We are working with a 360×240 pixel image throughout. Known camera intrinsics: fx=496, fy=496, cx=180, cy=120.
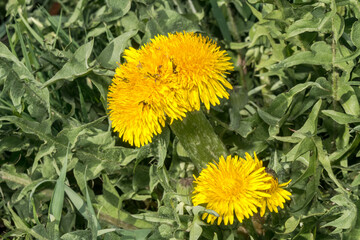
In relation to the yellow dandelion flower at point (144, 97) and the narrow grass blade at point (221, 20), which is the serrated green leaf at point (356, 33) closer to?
the yellow dandelion flower at point (144, 97)

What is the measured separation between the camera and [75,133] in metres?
1.94

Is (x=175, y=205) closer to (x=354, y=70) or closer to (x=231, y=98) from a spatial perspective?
(x=231, y=98)

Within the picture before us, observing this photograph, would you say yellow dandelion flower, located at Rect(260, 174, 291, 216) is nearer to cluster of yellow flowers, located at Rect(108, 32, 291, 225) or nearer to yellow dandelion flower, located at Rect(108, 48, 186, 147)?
cluster of yellow flowers, located at Rect(108, 32, 291, 225)

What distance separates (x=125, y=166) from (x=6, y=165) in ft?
1.77

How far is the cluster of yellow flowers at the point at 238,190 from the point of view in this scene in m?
1.41

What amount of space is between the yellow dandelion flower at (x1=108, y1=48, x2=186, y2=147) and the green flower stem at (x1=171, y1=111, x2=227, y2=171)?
0.17m

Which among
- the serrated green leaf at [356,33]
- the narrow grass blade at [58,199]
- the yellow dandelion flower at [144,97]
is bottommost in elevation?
the narrow grass blade at [58,199]

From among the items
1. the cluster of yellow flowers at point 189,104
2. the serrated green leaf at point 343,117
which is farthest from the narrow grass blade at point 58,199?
the serrated green leaf at point 343,117

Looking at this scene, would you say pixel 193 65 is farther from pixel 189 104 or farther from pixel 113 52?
pixel 113 52

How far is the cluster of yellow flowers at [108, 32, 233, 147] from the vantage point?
1.48 m

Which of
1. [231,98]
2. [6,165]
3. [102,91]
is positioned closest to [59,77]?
[102,91]

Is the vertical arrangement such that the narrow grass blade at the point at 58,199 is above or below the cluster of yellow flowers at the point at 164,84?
below

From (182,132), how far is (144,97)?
291 millimetres

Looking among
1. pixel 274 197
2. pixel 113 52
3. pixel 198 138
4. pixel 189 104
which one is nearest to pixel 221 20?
pixel 113 52
